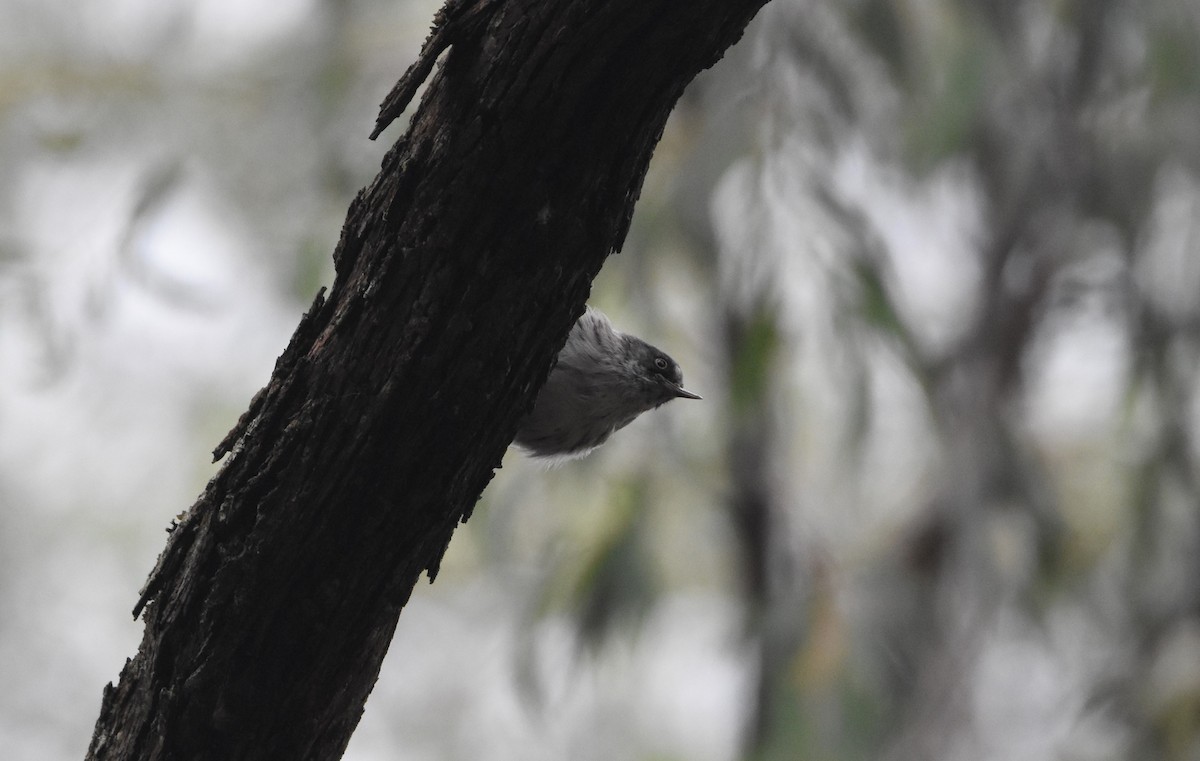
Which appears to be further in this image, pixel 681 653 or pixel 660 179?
pixel 681 653

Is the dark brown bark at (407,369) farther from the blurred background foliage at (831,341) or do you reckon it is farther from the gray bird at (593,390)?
the blurred background foliage at (831,341)

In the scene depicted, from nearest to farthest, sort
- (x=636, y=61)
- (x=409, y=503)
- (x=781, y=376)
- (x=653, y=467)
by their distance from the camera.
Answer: (x=636, y=61) < (x=409, y=503) < (x=781, y=376) < (x=653, y=467)

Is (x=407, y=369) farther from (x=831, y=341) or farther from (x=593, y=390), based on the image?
(x=831, y=341)

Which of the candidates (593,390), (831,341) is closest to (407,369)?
(593,390)

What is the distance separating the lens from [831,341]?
4.49 meters

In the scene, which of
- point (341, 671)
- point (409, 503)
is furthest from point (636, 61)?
point (341, 671)

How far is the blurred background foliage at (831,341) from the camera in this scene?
470 cm

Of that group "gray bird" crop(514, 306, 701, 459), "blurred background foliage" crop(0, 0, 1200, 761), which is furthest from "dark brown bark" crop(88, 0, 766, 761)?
"blurred background foliage" crop(0, 0, 1200, 761)

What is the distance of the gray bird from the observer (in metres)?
2.87

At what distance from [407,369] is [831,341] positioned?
10.1ft

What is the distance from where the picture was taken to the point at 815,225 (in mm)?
4488

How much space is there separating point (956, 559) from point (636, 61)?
5.05m

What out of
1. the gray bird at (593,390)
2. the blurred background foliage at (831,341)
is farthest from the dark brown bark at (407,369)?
the blurred background foliage at (831,341)

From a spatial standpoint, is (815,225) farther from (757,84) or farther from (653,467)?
(653,467)
